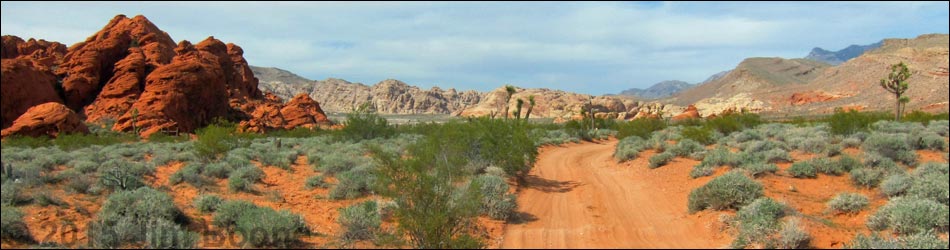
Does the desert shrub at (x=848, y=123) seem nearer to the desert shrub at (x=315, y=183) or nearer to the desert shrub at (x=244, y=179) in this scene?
the desert shrub at (x=315, y=183)

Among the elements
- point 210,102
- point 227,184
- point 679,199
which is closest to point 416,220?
point 679,199

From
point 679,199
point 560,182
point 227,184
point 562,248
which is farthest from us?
point 560,182

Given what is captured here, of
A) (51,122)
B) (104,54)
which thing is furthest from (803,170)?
(104,54)

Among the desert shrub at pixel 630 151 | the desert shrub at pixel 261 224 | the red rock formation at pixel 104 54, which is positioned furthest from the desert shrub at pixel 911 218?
the red rock formation at pixel 104 54

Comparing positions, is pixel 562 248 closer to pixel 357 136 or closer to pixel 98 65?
pixel 357 136

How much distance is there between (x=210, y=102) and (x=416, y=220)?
49.3 meters

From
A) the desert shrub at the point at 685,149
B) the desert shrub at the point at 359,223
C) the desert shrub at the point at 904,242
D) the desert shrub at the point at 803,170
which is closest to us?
the desert shrub at the point at 904,242

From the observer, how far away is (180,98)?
4506 centimetres

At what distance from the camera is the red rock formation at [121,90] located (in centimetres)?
4272

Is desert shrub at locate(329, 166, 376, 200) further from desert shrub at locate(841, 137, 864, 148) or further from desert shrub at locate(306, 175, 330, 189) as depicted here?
desert shrub at locate(841, 137, 864, 148)

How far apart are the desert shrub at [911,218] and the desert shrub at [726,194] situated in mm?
2123

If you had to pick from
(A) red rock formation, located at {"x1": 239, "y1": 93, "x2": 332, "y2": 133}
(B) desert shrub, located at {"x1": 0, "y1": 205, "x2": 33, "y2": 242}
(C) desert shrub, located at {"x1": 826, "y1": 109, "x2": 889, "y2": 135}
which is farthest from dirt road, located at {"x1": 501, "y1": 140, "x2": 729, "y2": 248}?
(A) red rock formation, located at {"x1": 239, "y1": 93, "x2": 332, "y2": 133}

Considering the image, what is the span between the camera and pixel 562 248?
8555mm

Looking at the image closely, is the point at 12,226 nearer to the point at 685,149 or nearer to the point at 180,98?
the point at 685,149
